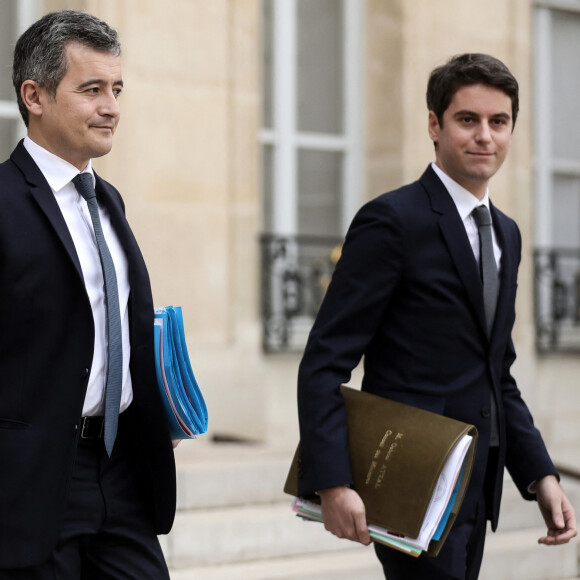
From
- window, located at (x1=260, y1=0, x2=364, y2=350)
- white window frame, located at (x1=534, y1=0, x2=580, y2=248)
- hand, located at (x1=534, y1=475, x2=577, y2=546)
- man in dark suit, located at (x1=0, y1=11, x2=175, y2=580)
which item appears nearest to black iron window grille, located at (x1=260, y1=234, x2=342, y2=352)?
window, located at (x1=260, y1=0, x2=364, y2=350)

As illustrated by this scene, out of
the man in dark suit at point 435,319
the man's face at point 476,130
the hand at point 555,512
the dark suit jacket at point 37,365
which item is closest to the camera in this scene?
the dark suit jacket at point 37,365

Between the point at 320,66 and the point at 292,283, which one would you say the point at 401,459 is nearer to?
the point at 292,283

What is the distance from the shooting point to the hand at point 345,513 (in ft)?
8.87

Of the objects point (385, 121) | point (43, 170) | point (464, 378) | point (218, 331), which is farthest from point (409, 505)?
point (385, 121)

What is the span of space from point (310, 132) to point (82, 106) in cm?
634

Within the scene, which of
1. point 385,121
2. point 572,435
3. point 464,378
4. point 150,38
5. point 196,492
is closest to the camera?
point 464,378

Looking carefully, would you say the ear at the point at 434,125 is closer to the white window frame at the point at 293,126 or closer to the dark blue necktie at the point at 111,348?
the dark blue necktie at the point at 111,348

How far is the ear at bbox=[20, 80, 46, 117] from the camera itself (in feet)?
8.40

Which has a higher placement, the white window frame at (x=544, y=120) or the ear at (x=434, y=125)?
the white window frame at (x=544, y=120)

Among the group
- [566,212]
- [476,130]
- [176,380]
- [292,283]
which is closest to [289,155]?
[292,283]

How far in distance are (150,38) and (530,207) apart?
11.4 ft

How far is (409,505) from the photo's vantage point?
2.70m

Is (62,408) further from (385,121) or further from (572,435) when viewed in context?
(572,435)

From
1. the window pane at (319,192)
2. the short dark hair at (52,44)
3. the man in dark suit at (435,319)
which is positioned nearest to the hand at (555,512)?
the man in dark suit at (435,319)
